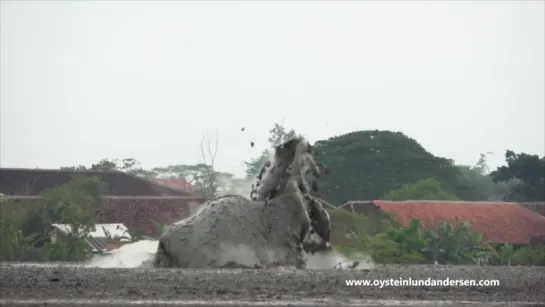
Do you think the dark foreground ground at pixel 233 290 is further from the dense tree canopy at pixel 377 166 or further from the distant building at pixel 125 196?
the dense tree canopy at pixel 377 166

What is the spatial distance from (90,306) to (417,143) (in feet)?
185

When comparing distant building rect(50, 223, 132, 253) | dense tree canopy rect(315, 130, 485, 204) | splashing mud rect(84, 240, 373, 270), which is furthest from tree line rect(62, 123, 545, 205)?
splashing mud rect(84, 240, 373, 270)

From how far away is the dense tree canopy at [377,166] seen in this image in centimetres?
5834

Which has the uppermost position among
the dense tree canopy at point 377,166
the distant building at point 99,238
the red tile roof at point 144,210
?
the dense tree canopy at point 377,166

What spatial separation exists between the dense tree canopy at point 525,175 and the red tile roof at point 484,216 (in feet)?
44.1

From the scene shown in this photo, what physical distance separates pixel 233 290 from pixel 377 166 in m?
50.9

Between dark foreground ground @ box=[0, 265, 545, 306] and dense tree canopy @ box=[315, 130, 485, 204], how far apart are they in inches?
1747

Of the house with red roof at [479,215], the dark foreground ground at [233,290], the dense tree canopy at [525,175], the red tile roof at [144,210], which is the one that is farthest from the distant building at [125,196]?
the dark foreground ground at [233,290]

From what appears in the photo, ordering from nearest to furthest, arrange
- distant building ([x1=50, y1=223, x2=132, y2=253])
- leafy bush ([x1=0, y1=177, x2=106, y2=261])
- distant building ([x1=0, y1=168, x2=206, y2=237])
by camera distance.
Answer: leafy bush ([x1=0, y1=177, x2=106, y2=261]), distant building ([x1=50, y1=223, x2=132, y2=253]), distant building ([x1=0, y1=168, x2=206, y2=237])

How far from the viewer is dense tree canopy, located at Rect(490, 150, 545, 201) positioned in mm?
58125

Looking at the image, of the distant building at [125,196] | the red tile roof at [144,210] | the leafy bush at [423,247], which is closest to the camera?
the leafy bush at [423,247]

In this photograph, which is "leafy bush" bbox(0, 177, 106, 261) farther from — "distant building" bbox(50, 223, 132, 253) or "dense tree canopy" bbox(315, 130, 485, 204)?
"dense tree canopy" bbox(315, 130, 485, 204)

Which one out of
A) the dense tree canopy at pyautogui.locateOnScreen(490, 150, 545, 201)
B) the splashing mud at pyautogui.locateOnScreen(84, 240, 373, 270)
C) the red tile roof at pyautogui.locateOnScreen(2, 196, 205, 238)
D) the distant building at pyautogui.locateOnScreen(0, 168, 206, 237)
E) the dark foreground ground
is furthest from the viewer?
the dense tree canopy at pyautogui.locateOnScreen(490, 150, 545, 201)

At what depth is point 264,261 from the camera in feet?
53.4
